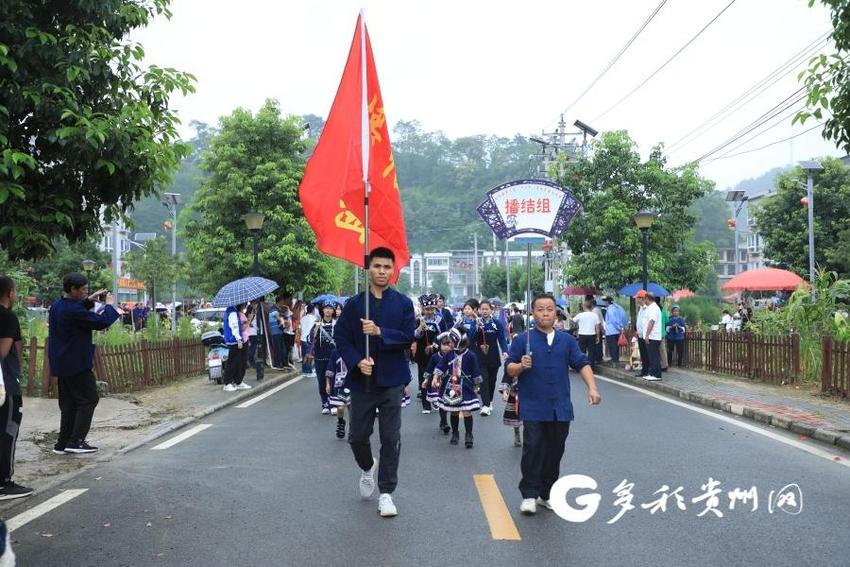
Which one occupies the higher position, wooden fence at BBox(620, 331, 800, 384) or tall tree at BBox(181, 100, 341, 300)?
tall tree at BBox(181, 100, 341, 300)

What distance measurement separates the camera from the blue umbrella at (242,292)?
15125mm

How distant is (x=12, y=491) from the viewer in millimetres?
6953

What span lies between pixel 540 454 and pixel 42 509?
151 inches

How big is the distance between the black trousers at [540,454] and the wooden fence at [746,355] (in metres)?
10.6

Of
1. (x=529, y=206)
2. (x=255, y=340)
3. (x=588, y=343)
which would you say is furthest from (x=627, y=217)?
(x=255, y=340)

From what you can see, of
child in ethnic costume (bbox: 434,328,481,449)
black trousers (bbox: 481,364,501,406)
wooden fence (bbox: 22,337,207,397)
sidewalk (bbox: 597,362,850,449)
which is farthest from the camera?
wooden fence (bbox: 22,337,207,397)

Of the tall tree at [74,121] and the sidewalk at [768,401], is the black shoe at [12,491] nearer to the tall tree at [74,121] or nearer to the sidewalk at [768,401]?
the tall tree at [74,121]

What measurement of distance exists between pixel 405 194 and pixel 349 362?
91407 mm

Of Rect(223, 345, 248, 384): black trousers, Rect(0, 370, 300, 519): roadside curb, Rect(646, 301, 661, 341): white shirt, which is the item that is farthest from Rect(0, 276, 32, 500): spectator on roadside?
Rect(646, 301, 661, 341): white shirt

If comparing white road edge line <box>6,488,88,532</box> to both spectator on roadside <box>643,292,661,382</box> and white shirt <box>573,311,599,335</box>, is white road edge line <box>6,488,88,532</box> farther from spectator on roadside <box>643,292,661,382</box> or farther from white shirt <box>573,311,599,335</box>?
white shirt <box>573,311,599,335</box>

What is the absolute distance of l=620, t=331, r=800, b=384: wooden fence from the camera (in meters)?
15.4

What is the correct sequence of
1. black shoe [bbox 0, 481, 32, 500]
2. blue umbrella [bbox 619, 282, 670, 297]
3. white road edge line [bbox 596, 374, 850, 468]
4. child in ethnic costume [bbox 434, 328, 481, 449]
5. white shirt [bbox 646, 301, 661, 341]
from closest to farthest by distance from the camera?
1. black shoe [bbox 0, 481, 32, 500]
2. white road edge line [bbox 596, 374, 850, 468]
3. child in ethnic costume [bbox 434, 328, 481, 449]
4. white shirt [bbox 646, 301, 661, 341]
5. blue umbrella [bbox 619, 282, 670, 297]

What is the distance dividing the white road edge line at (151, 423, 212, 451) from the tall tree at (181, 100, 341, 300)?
14.6 metres

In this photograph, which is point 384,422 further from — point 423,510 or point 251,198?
point 251,198
